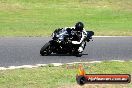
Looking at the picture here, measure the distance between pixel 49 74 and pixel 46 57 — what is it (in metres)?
4.33

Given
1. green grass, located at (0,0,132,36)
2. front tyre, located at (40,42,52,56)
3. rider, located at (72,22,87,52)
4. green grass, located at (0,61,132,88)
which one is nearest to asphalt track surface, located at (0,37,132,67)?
front tyre, located at (40,42,52,56)

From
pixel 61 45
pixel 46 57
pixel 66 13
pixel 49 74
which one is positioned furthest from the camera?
pixel 66 13

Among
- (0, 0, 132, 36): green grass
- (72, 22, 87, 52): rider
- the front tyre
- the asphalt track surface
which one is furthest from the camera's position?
(0, 0, 132, 36): green grass

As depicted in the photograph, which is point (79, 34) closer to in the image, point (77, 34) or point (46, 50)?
point (77, 34)

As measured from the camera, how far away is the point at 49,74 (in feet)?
41.3

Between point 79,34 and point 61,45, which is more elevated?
point 79,34

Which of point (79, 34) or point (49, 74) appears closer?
point (49, 74)

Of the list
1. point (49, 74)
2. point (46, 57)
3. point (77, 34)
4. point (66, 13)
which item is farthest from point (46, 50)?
point (66, 13)

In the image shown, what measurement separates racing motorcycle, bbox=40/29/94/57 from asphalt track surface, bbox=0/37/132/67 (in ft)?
0.78

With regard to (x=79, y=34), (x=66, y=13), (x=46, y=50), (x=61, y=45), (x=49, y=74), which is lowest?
(x=66, y=13)

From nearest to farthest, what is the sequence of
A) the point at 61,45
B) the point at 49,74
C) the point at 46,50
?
1. the point at 49,74
2. the point at 46,50
3. the point at 61,45

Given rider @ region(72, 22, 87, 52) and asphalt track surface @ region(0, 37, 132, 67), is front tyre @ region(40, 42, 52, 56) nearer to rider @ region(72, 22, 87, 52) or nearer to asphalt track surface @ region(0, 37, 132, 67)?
asphalt track surface @ region(0, 37, 132, 67)

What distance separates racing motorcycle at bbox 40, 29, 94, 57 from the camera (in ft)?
56.4

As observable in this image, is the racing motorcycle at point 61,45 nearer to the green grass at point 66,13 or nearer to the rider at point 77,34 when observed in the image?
the rider at point 77,34
